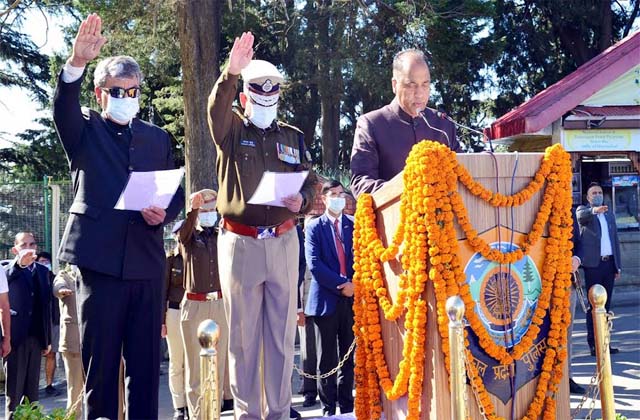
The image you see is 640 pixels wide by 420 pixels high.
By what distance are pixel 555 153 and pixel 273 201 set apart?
1476mm

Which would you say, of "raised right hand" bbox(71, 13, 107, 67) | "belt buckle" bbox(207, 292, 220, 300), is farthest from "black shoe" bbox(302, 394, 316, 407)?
"raised right hand" bbox(71, 13, 107, 67)

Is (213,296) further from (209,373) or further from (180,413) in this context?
(209,373)

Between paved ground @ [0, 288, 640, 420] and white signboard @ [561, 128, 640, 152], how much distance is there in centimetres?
300

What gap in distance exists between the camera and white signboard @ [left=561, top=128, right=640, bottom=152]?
13.1 meters

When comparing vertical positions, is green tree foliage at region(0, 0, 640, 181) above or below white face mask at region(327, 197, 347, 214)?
above

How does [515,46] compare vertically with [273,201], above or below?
above

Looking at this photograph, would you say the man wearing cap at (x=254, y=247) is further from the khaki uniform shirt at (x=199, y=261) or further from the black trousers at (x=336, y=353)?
the khaki uniform shirt at (x=199, y=261)

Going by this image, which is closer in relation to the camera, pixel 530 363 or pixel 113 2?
pixel 530 363

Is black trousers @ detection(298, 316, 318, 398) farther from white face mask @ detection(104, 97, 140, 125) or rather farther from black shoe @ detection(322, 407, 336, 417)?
white face mask @ detection(104, 97, 140, 125)

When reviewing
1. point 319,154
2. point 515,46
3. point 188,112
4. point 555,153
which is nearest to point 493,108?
point 515,46

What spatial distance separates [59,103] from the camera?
379cm

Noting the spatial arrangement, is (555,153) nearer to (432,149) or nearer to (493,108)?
(432,149)

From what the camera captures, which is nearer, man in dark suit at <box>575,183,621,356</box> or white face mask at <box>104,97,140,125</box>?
white face mask at <box>104,97,140,125</box>

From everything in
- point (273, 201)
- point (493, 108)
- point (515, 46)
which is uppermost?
point (515, 46)
